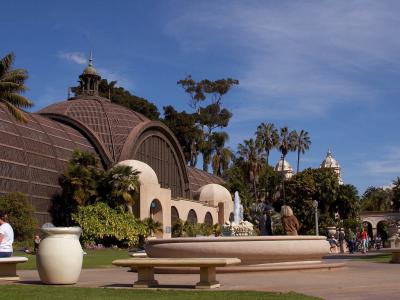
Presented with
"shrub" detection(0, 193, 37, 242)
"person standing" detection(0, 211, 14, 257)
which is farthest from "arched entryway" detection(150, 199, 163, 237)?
"person standing" detection(0, 211, 14, 257)

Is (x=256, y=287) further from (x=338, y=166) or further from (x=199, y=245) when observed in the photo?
(x=338, y=166)

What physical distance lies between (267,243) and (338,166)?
107110mm

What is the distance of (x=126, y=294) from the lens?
34.1 ft

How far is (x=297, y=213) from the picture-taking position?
64938 millimetres

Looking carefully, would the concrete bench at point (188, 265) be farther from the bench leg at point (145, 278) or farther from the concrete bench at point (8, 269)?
the concrete bench at point (8, 269)

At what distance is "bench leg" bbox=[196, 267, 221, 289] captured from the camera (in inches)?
445

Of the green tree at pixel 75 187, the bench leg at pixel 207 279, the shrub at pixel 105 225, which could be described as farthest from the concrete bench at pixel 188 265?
the green tree at pixel 75 187

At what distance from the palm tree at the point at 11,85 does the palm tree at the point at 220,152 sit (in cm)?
5590

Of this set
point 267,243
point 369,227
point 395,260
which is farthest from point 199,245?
point 369,227

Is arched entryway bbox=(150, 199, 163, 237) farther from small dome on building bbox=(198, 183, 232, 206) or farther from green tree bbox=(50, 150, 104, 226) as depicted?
small dome on building bbox=(198, 183, 232, 206)

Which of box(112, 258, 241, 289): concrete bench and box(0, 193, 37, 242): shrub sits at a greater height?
box(0, 193, 37, 242): shrub

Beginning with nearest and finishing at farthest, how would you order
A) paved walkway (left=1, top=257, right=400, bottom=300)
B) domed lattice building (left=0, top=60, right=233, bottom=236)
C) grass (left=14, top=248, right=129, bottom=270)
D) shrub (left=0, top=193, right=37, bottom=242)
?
1. paved walkway (left=1, top=257, right=400, bottom=300)
2. grass (left=14, top=248, right=129, bottom=270)
3. shrub (left=0, top=193, right=37, bottom=242)
4. domed lattice building (left=0, top=60, right=233, bottom=236)

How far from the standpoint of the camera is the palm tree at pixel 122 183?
4441 cm

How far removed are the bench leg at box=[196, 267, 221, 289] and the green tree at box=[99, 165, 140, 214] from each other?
32911 millimetres
